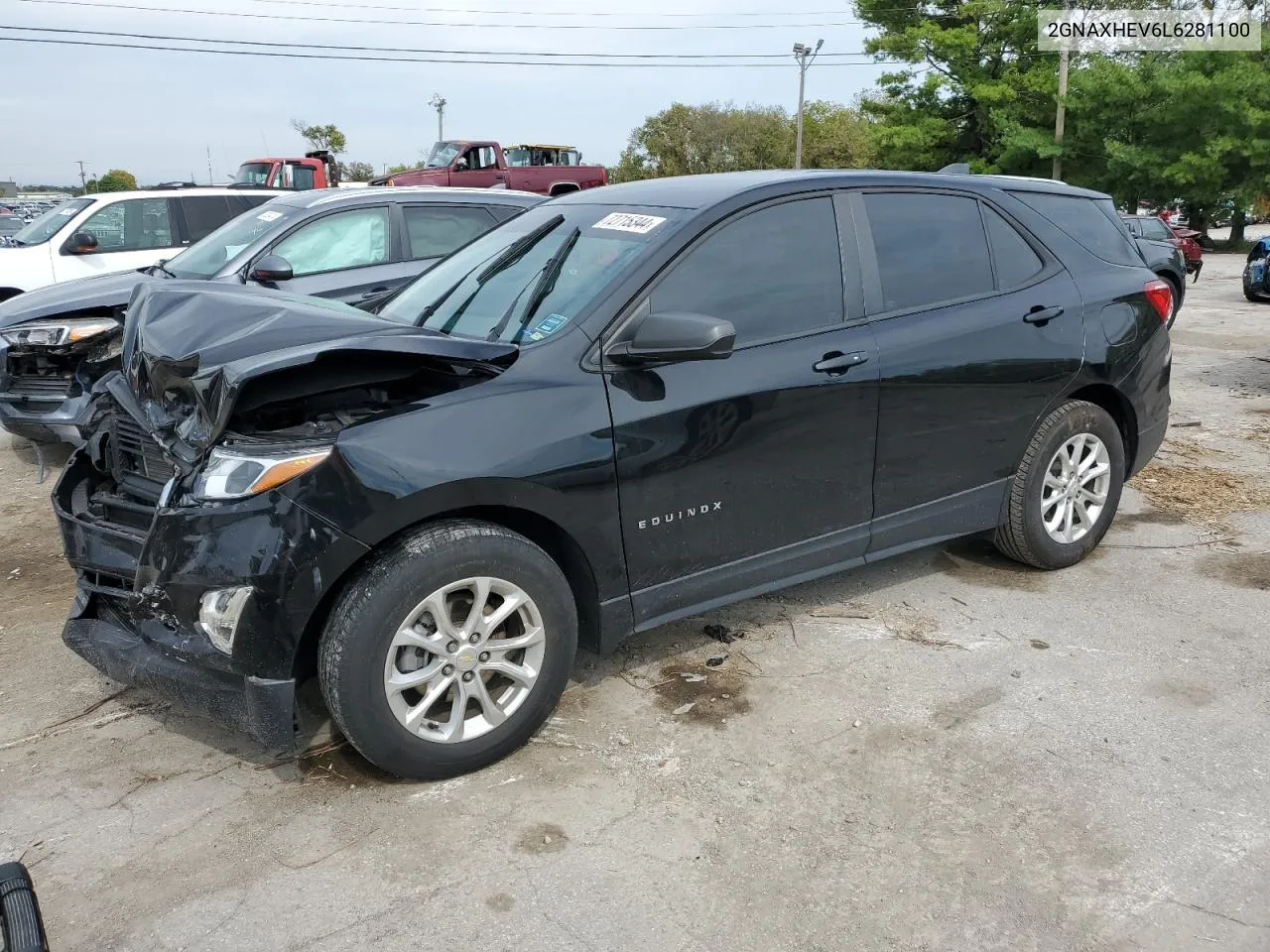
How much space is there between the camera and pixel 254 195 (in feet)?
31.0

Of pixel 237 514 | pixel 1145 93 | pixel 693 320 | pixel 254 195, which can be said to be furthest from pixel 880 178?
pixel 1145 93

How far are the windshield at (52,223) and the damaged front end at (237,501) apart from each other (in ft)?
23.0

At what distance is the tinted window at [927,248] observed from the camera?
3.91 metres

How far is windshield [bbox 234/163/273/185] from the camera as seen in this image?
19484 millimetres

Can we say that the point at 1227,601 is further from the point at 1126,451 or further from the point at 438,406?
the point at 438,406

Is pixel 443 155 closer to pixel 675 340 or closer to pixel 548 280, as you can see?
pixel 548 280

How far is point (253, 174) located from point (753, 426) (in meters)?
19.3

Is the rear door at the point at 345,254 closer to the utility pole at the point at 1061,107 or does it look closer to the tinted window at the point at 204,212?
the tinted window at the point at 204,212

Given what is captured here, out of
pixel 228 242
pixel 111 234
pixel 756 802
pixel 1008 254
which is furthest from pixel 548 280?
pixel 111 234

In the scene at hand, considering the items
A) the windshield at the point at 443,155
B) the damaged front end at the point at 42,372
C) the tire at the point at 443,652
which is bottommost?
the tire at the point at 443,652

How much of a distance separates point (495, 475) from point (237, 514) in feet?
2.36

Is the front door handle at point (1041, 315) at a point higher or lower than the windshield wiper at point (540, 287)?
lower

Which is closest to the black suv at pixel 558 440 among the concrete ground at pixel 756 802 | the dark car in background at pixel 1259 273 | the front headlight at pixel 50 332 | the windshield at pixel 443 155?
the concrete ground at pixel 756 802

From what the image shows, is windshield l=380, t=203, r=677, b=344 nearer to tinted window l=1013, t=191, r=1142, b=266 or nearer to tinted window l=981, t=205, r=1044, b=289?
tinted window l=981, t=205, r=1044, b=289
